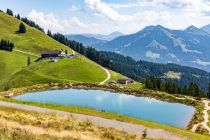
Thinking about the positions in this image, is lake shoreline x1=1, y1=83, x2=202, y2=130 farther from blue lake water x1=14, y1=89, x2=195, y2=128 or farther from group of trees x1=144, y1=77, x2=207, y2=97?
group of trees x1=144, y1=77, x2=207, y2=97

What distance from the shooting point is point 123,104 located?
10600cm

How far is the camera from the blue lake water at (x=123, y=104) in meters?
89.2

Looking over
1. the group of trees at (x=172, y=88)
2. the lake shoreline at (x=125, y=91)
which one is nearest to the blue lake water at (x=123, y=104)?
the lake shoreline at (x=125, y=91)

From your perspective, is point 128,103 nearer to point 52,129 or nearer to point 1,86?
point 52,129

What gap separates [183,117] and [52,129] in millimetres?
62223

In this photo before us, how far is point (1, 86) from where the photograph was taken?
191000 mm

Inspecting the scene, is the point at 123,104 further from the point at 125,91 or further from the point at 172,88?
the point at 172,88


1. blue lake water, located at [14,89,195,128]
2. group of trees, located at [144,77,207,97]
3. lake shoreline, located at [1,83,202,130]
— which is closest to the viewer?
blue lake water, located at [14,89,195,128]

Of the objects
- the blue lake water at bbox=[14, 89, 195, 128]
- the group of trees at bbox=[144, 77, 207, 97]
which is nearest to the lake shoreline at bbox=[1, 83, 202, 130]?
the blue lake water at bbox=[14, 89, 195, 128]

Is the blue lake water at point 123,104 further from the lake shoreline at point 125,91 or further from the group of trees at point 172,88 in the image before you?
the group of trees at point 172,88

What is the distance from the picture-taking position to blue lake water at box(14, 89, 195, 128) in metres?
89.2

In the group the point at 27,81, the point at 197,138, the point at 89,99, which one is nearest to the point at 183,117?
the point at 89,99

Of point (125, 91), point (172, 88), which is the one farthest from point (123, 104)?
point (172, 88)

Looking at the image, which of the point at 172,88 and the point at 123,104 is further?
the point at 172,88
